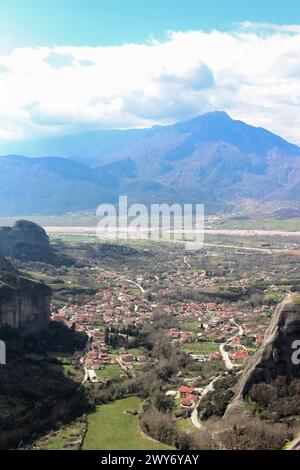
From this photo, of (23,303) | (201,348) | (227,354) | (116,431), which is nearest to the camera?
(116,431)

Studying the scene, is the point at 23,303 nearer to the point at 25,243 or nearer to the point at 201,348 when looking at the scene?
the point at 201,348

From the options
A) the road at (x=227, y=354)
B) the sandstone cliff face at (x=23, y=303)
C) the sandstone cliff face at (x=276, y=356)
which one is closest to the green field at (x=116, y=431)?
the sandstone cliff face at (x=276, y=356)

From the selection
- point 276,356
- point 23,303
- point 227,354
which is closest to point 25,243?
point 23,303

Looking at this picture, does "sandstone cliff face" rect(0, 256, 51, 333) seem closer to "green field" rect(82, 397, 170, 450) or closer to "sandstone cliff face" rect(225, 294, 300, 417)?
"green field" rect(82, 397, 170, 450)

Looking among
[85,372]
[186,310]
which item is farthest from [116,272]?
[85,372]
